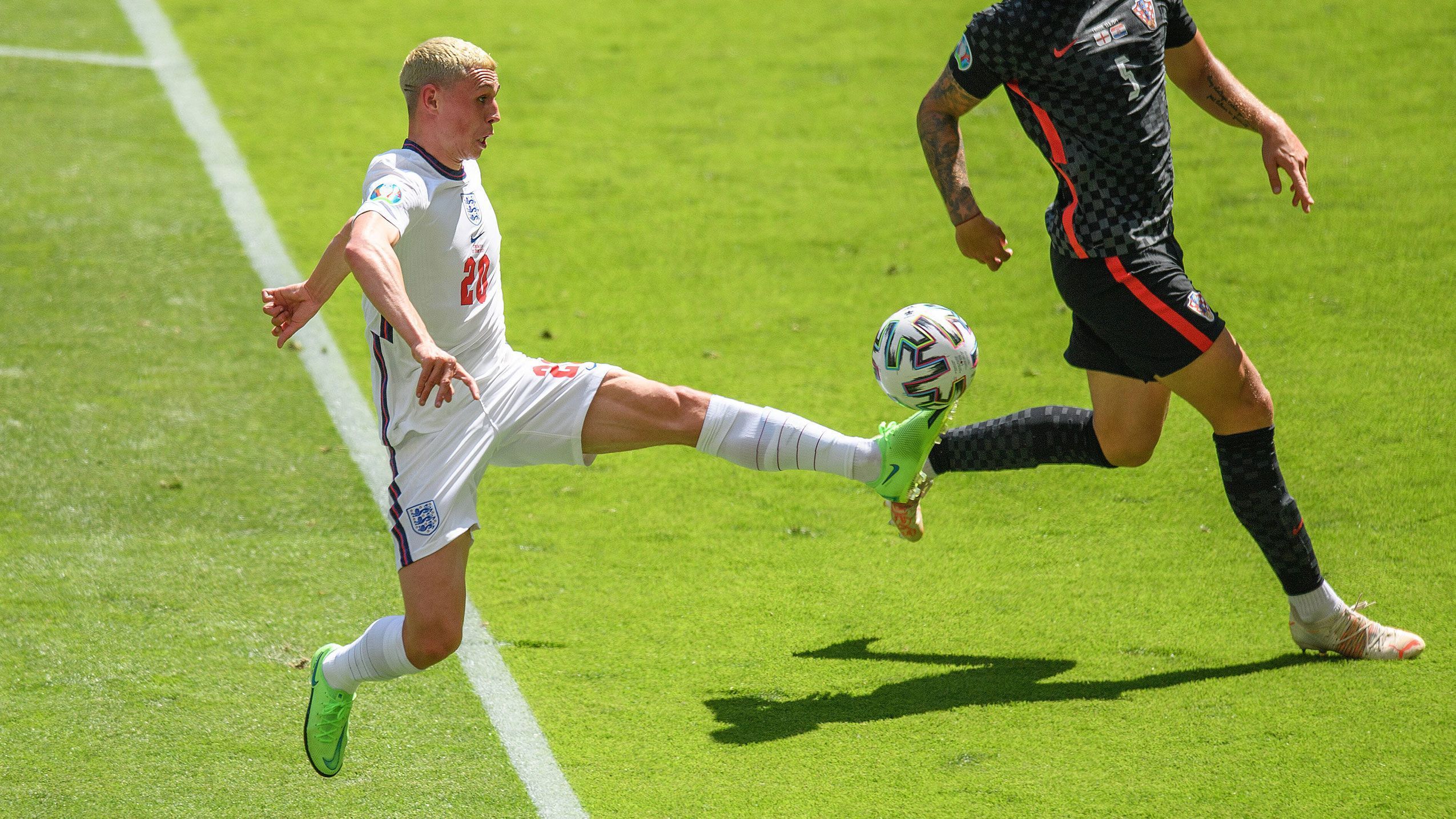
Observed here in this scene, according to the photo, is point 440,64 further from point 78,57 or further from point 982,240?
point 78,57

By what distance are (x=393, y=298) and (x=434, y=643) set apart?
994mm

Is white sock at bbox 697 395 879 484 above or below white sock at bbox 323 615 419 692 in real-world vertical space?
above

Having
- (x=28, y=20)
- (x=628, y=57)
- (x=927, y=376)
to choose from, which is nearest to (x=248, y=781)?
(x=927, y=376)

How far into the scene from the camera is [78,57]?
11.0 m

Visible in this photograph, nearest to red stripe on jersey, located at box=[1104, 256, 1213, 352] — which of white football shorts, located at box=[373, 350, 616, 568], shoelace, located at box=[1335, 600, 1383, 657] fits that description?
shoelace, located at box=[1335, 600, 1383, 657]

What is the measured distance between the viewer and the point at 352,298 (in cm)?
783

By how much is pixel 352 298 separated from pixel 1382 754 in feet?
19.5

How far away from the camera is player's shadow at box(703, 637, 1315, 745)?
4.06 meters

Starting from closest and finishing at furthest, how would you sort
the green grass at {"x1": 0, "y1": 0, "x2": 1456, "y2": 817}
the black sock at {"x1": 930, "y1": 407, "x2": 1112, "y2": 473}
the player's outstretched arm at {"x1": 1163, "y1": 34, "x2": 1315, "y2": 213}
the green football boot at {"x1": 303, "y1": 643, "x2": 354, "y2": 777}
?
the green football boot at {"x1": 303, "y1": 643, "x2": 354, "y2": 777}, the green grass at {"x1": 0, "y1": 0, "x2": 1456, "y2": 817}, the player's outstretched arm at {"x1": 1163, "y1": 34, "x2": 1315, "y2": 213}, the black sock at {"x1": 930, "y1": 407, "x2": 1112, "y2": 473}

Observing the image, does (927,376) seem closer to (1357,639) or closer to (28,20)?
(1357,639)

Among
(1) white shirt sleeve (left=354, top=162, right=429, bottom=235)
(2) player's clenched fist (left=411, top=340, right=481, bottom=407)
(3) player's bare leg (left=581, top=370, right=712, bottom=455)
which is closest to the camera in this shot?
(2) player's clenched fist (left=411, top=340, right=481, bottom=407)

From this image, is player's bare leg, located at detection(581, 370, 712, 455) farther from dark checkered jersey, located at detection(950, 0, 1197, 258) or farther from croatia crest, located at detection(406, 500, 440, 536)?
dark checkered jersey, located at detection(950, 0, 1197, 258)

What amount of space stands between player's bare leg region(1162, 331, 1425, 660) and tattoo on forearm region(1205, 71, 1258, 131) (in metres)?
0.74

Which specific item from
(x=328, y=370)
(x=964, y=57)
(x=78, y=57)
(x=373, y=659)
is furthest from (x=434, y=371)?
(x=78, y=57)
